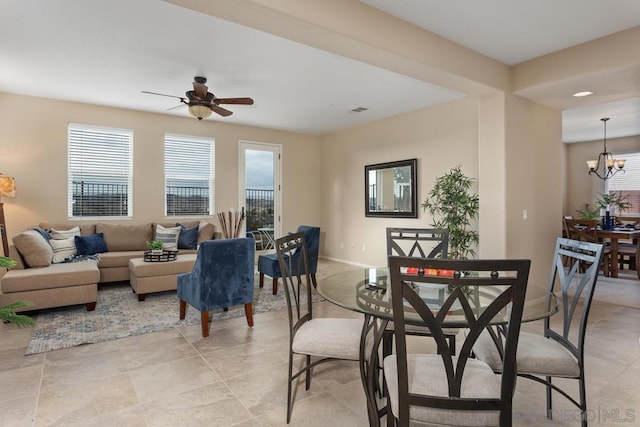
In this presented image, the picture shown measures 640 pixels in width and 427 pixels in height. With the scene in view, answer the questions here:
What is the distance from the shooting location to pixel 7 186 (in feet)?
15.1

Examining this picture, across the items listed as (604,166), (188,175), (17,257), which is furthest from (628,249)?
(17,257)

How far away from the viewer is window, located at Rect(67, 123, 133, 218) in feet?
18.2

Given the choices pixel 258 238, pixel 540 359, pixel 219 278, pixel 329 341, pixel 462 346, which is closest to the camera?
pixel 462 346

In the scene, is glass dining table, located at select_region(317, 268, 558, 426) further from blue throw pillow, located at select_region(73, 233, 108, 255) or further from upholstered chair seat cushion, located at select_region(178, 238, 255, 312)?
blue throw pillow, located at select_region(73, 233, 108, 255)

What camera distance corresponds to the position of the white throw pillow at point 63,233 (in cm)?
484

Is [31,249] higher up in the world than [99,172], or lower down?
lower down

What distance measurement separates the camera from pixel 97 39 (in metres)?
3.37

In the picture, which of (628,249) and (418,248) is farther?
(628,249)

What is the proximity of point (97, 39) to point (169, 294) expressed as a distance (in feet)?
10.1

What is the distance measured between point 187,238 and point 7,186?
7.77 ft

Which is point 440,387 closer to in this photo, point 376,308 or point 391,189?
point 376,308

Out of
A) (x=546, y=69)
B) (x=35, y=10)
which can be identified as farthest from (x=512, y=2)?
(x=35, y=10)

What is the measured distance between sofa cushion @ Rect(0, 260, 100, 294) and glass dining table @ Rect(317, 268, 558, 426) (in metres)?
3.06

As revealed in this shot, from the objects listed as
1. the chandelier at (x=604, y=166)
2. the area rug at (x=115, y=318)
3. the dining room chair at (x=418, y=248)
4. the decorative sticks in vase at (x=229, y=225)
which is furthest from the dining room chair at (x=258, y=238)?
the chandelier at (x=604, y=166)
